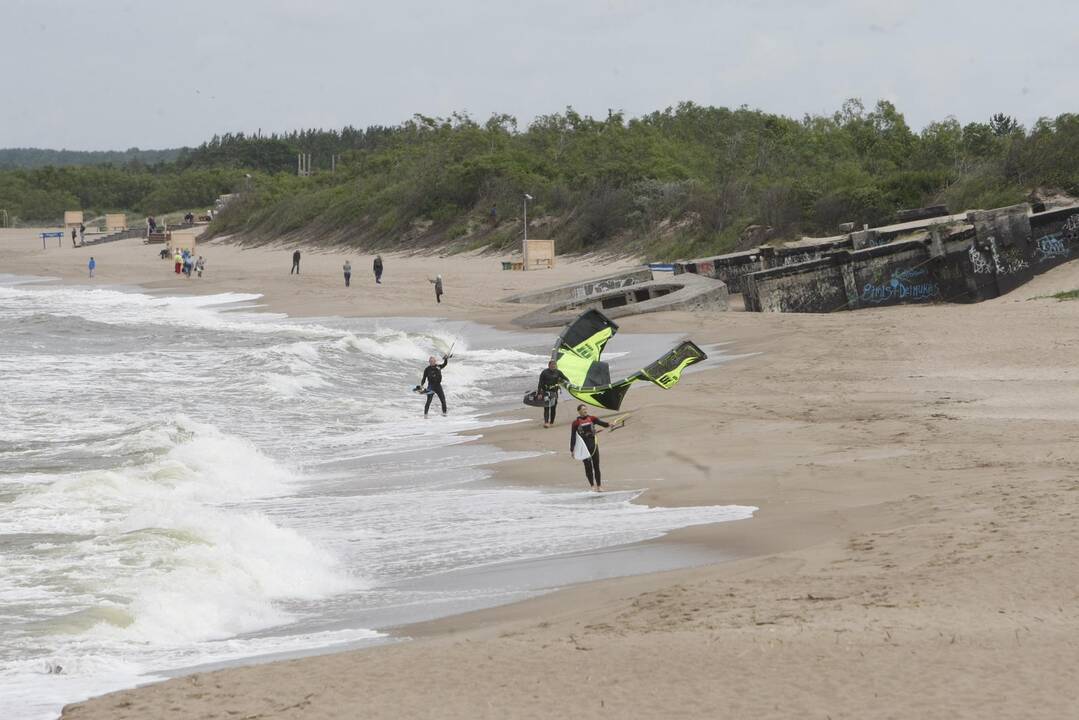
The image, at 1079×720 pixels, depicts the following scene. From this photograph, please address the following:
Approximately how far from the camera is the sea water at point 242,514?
8.60 meters

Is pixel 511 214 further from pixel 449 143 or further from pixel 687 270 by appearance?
pixel 687 270

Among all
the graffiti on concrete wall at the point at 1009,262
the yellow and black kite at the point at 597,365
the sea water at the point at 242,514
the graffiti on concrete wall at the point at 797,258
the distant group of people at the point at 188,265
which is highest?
the distant group of people at the point at 188,265

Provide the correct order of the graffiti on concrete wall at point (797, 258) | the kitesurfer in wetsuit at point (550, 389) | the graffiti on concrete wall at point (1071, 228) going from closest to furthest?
the kitesurfer in wetsuit at point (550, 389)
the graffiti on concrete wall at point (1071, 228)
the graffiti on concrete wall at point (797, 258)

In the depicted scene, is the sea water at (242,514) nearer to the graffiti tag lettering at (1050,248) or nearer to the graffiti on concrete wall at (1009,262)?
the graffiti on concrete wall at (1009,262)

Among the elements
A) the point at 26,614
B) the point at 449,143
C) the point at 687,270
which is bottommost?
the point at 26,614

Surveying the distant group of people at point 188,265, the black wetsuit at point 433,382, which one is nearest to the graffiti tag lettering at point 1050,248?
the black wetsuit at point 433,382

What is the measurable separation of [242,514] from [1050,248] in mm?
24603

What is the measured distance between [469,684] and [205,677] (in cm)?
171

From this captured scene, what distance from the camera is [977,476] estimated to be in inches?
429

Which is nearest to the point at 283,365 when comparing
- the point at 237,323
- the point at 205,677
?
the point at 237,323

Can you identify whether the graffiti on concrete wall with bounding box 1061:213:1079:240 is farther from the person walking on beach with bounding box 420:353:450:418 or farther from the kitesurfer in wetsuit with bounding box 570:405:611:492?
the kitesurfer in wetsuit with bounding box 570:405:611:492

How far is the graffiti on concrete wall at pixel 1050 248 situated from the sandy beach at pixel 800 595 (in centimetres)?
1414

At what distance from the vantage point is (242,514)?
12.6 meters

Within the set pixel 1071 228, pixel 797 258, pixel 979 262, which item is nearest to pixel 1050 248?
pixel 1071 228
